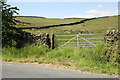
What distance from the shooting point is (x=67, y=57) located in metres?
15.0

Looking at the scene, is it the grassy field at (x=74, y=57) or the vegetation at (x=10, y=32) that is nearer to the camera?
the grassy field at (x=74, y=57)

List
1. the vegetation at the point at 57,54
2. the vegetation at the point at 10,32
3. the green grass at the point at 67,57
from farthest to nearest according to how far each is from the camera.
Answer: the vegetation at the point at 10,32, the vegetation at the point at 57,54, the green grass at the point at 67,57

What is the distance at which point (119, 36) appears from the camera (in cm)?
1412

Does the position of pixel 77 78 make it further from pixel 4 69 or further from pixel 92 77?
pixel 4 69

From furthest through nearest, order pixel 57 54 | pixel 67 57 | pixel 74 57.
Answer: pixel 57 54, pixel 67 57, pixel 74 57

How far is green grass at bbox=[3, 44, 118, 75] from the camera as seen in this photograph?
11.8 metres

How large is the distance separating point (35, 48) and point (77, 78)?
700cm

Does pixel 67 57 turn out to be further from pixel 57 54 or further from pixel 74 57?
pixel 57 54

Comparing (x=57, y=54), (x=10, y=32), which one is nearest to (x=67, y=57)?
(x=57, y=54)

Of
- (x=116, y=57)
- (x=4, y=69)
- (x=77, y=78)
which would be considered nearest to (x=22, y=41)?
(x=4, y=69)

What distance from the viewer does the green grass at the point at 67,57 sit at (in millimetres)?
11829

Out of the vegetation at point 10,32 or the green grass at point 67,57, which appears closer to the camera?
the green grass at point 67,57

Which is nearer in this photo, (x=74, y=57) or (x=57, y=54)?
(x=74, y=57)

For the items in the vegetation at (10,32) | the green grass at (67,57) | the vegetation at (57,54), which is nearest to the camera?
the green grass at (67,57)
